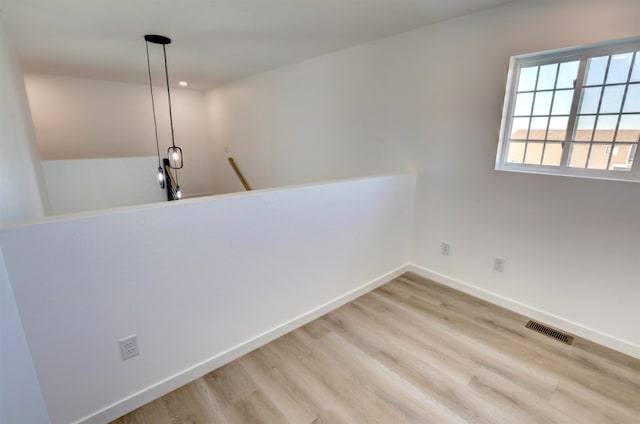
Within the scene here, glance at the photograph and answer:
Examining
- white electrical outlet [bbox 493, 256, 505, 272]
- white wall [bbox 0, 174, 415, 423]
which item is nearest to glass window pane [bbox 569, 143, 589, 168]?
white electrical outlet [bbox 493, 256, 505, 272]

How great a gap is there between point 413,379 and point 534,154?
77.8 inches

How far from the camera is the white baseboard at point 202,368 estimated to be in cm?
149

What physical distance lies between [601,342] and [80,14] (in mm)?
4770

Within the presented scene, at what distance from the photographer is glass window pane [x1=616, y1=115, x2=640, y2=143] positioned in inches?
73.5

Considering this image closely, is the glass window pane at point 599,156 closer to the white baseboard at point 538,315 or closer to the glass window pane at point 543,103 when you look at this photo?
the glass window pane at point 543,103

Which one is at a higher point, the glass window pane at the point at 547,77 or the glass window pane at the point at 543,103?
the glass window pane at the point at 547,77

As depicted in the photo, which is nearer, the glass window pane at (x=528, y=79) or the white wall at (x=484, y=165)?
the white wall at (x=484, y=165)

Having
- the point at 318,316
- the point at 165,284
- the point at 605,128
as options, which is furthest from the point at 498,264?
the point at 165,284

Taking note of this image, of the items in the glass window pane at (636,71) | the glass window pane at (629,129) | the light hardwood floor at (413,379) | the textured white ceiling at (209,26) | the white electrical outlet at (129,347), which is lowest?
the light hardwood floor at (413,379)

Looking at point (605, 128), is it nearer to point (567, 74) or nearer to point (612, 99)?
point (612, 99)

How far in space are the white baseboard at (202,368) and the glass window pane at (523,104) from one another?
203 centimetres

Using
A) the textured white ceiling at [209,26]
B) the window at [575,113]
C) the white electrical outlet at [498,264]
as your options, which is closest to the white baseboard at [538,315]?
the white electrical outlet at [498,264]

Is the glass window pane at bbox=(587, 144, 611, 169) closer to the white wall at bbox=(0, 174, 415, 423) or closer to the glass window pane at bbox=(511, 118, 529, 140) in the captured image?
the glass window pane at bbox=(511, 118, 529, 140)

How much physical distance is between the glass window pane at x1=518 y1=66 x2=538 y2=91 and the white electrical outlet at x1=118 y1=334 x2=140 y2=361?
3182 mm
